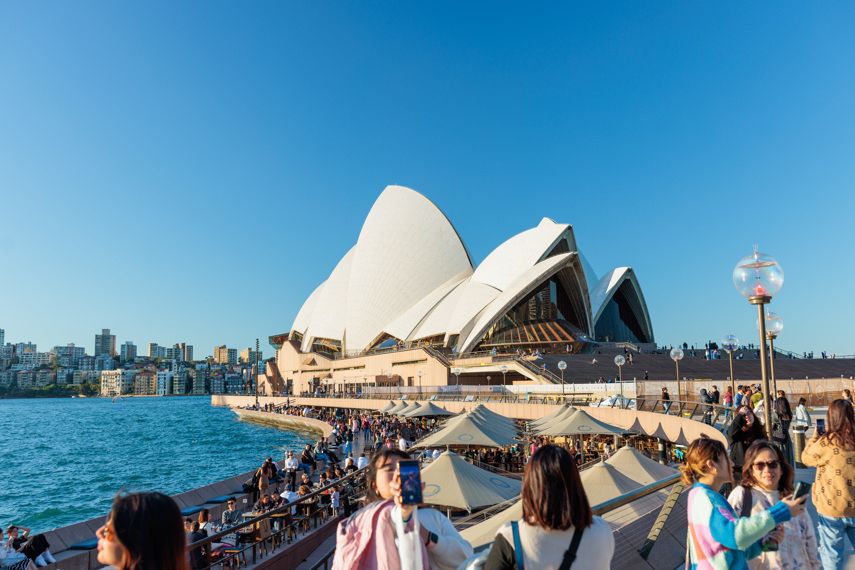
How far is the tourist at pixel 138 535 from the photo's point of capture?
5.16ft

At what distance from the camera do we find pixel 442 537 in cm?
196

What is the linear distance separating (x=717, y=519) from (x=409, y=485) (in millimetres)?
1181

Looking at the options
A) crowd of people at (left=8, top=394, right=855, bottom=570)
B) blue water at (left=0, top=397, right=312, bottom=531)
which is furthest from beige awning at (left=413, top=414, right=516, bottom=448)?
crowd of people at (left=8, top=394, right=855, bottom=570)

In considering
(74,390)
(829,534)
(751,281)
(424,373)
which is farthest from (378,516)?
(74,390)

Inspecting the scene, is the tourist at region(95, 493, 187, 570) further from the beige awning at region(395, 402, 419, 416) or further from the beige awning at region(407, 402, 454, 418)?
the beige awning at region(395, 402, 419, 416)

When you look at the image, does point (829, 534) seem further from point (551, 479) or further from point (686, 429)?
point (686, 429)

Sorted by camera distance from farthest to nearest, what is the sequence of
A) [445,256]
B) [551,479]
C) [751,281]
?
[445,256] < [751,281] < [551,479]

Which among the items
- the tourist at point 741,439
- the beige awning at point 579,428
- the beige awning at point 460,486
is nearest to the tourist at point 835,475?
the tourist at point 741,439

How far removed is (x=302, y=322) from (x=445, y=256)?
28628 mm

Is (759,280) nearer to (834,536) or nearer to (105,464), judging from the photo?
(834,536)

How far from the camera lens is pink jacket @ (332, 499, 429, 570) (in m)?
1.95

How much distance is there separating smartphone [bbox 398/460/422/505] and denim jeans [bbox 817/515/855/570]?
9.08ft

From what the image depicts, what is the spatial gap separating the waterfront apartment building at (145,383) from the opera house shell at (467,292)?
352ft

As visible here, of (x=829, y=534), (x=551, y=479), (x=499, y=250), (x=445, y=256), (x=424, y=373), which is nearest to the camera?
(x=551, y=479)
